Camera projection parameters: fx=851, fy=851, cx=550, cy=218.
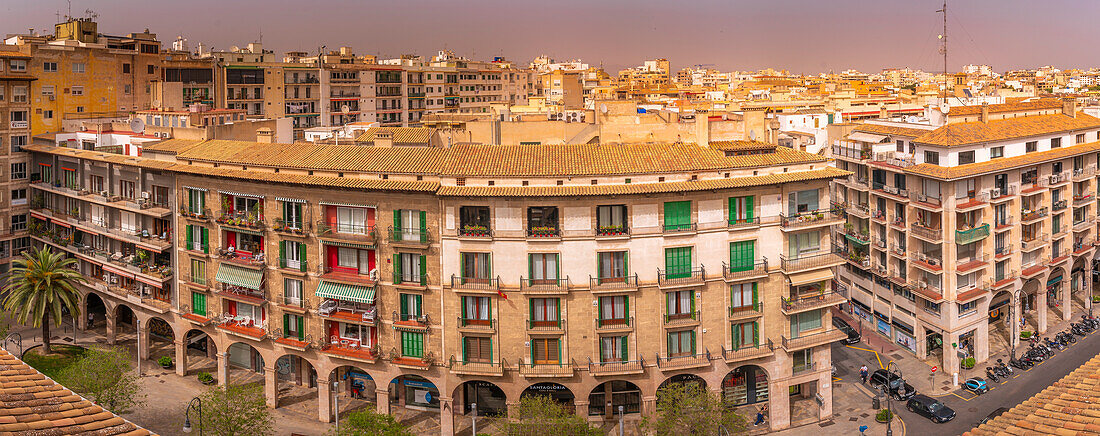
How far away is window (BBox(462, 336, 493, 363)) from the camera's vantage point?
177 ft

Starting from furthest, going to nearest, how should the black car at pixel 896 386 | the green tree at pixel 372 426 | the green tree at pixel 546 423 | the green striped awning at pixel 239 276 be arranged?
the black car at pixel 896 386
the green striped awning at pixel 239 276
the green tree at pixel 546 423
the green tree at pixel 372 426

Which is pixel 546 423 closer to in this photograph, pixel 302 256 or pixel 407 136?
pixel 302 256

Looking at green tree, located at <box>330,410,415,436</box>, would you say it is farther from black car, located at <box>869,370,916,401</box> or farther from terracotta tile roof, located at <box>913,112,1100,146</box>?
terracotta tile roof, located at <box>913,112,1100,146</box>

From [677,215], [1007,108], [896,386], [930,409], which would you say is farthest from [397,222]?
[1007,108]

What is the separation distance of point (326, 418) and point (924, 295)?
47.1 meters

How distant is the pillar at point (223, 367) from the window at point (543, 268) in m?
25.2

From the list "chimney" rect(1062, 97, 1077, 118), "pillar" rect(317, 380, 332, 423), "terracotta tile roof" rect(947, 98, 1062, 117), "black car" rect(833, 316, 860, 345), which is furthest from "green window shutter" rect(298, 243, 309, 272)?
"chimney" rect(1062, 97, 1077, 118)

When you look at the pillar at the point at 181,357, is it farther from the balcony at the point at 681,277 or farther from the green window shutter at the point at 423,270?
the balcony at the point at 681,277

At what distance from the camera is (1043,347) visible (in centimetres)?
7138

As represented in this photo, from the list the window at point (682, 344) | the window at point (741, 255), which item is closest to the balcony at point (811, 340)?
the window at point (741, 255)

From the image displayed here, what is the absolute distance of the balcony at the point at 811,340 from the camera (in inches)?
2206

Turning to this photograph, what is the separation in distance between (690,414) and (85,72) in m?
71.8

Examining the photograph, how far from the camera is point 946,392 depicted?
211 ft

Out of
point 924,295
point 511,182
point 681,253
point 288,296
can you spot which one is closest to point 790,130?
point 924,295
